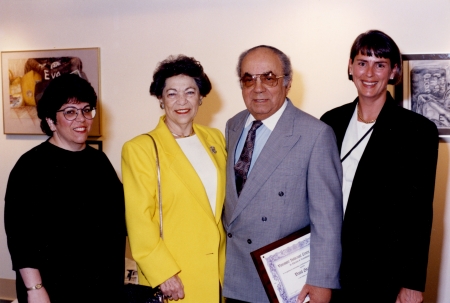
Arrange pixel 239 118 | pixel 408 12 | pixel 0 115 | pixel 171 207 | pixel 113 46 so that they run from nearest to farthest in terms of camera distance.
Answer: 1. pixel 171 207
2. pixel 239 118
3. pixel 408 12
4. pixel 113 46
5. pixel 0 115

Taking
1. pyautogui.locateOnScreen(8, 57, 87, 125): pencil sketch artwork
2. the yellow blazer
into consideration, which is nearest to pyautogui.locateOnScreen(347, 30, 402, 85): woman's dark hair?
the yellow blazer

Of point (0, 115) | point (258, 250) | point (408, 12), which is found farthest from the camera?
point (0, 115)

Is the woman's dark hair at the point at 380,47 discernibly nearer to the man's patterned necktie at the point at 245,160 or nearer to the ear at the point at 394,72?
the ear at the point at 394,72

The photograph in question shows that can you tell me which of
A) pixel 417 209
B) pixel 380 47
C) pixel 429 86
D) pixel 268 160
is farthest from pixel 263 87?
pixel 429 86

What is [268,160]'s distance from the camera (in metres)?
2.06

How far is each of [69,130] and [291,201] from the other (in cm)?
120

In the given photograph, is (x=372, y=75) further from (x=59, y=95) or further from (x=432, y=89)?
(x=59, y=95)

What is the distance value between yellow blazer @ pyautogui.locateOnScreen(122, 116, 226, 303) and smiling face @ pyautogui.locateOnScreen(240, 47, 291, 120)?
455 mm

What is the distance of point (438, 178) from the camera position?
3.47 metres

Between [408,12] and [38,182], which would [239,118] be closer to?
[38,182]

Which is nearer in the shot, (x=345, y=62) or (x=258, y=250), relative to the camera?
(x=258, y=250)

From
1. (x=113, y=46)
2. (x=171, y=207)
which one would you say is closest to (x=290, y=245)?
(x=171, y=207)

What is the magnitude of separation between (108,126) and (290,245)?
2.50 metres

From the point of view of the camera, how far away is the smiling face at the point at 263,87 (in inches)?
84.8
